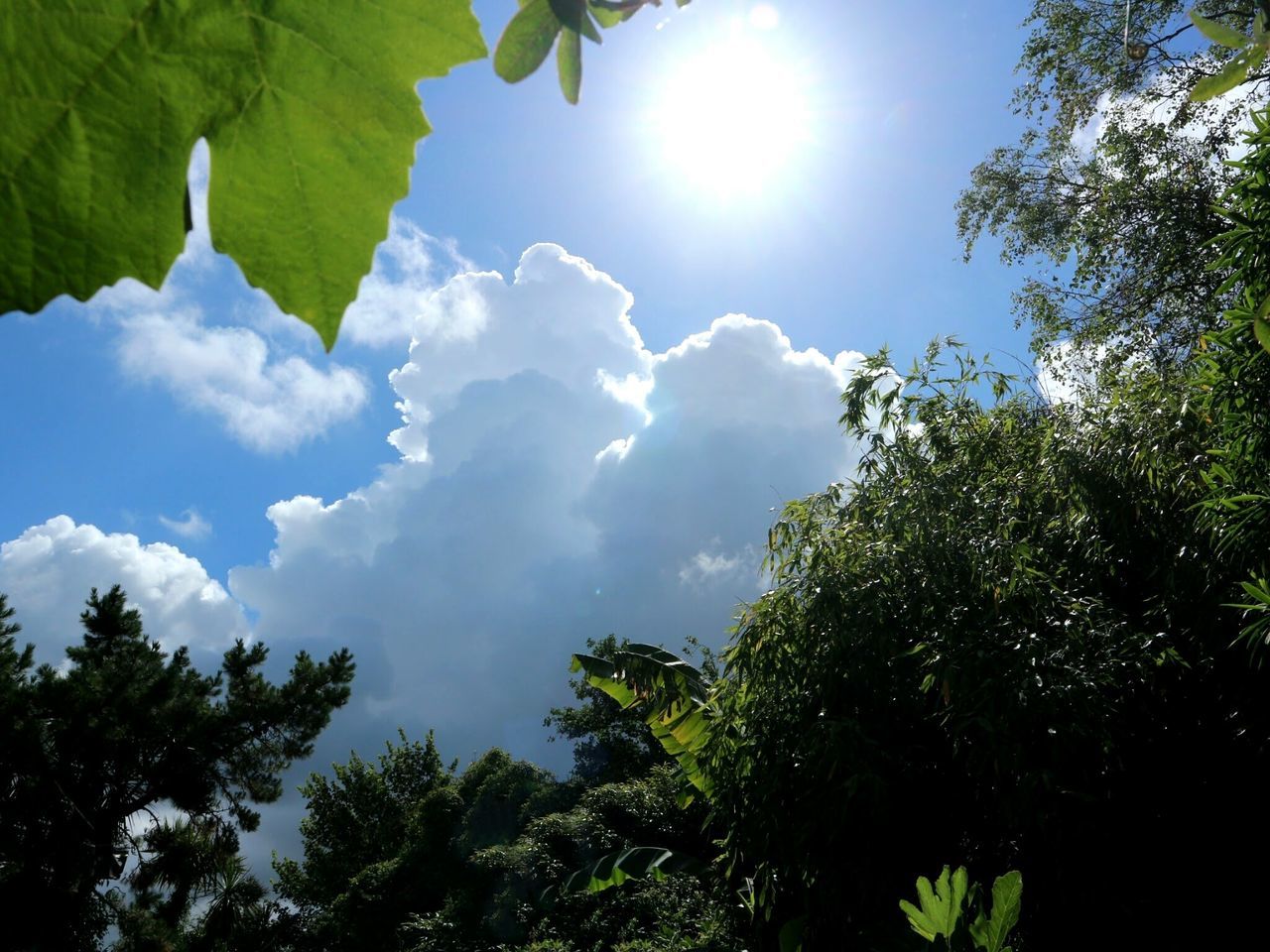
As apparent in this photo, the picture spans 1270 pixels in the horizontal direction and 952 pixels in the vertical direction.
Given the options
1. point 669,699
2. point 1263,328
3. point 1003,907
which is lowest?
point 1003,907

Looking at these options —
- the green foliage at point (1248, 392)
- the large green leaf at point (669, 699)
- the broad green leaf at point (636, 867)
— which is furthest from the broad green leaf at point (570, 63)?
the broad green leaf at point (636, 867)

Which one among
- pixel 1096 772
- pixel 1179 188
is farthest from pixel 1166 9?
pixel 1096 772

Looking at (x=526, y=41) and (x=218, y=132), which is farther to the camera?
(x=526, y=41)

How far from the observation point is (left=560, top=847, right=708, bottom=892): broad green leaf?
18.9ft

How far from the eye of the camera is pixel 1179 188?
6.96m

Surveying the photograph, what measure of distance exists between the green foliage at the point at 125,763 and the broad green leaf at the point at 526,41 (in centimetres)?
1302

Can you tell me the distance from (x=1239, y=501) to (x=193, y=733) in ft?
42.6

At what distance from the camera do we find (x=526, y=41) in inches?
17.1

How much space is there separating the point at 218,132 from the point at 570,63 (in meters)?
0.21

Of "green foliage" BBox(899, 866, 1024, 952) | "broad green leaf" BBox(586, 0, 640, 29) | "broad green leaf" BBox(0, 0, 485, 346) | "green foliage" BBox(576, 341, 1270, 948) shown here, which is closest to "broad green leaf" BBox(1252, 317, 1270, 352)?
"broad green leaf" BBox(586, 0, 640, 29)

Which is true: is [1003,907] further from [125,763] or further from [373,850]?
[373,850]

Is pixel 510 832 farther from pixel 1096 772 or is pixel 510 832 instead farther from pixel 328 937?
pixel 1096 772

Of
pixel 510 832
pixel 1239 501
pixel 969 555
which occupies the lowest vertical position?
pixel 1239 501

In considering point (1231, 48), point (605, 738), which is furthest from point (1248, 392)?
point (605, 738)
